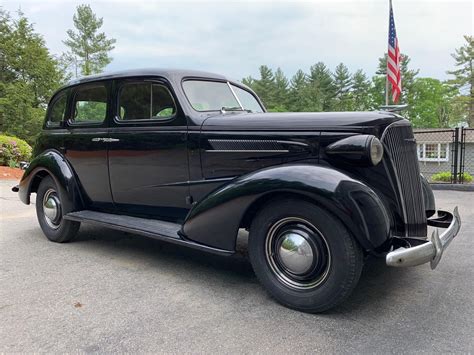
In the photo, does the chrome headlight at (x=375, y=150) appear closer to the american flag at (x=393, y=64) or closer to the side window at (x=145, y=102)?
the side window at (x=145, y=102)

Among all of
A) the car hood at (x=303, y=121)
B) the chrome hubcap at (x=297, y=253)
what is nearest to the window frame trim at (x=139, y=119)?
the car hood at (x=303, y=121)

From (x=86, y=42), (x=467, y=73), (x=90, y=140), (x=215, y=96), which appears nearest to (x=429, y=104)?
(x=467, y=73)

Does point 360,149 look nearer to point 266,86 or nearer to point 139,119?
point 139,119

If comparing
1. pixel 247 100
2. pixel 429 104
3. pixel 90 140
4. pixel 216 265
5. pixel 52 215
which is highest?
A: pixel 429 104

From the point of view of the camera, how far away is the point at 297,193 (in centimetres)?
270

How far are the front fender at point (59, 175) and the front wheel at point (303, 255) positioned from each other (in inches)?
95.0

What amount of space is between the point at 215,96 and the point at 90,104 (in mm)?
1546

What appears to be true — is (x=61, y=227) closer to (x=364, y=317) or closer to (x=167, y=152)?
(x=167, y=152)

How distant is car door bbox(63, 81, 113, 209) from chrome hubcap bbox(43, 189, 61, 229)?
40cm

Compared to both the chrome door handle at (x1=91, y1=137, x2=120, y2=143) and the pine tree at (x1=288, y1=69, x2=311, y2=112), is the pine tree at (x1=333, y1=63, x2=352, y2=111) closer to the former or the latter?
the pine tree at (x1=288, y1=69, x2=311, y2=112)

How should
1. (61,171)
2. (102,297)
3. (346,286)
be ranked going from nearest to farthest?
(346,286) → (102,297) → (61,171)

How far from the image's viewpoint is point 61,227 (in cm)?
452

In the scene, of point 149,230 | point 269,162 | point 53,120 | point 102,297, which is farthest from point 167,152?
point 53,120

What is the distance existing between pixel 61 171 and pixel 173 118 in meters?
1.69
